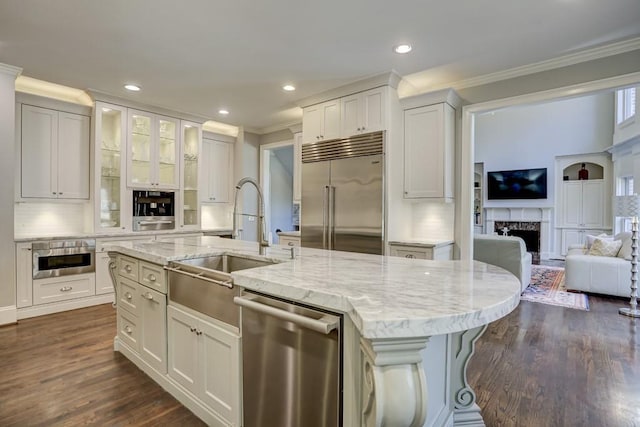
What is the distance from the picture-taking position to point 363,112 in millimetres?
3875

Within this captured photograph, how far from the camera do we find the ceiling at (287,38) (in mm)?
2416

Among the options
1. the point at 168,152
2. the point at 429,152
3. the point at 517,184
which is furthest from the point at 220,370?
the point at 517,184

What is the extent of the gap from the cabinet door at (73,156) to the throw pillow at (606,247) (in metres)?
7.32

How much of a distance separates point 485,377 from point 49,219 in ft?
17.2

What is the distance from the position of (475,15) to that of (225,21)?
1.91 metres

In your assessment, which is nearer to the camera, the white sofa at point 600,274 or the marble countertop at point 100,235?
the marble countertop at point 100,235

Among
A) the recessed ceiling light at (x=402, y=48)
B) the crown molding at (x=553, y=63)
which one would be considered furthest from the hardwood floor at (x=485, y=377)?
the recessed ceiling light at (x=402, y=48)

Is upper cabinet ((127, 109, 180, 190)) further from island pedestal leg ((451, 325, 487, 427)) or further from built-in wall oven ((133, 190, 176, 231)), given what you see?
island pedestal leg ((451, 325, 487, 427))

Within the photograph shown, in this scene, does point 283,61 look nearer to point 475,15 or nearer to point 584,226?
point 475,15

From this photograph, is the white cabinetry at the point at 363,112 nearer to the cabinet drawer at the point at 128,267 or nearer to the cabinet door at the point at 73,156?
the cabinet drawer at the point at 128,267

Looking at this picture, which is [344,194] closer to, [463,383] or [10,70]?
[463,383]

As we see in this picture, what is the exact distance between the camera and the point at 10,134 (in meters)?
3.51

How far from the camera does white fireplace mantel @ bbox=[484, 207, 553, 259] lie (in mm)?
8555

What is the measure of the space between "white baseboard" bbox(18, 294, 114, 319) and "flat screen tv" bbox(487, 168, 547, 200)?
926 centimetres
